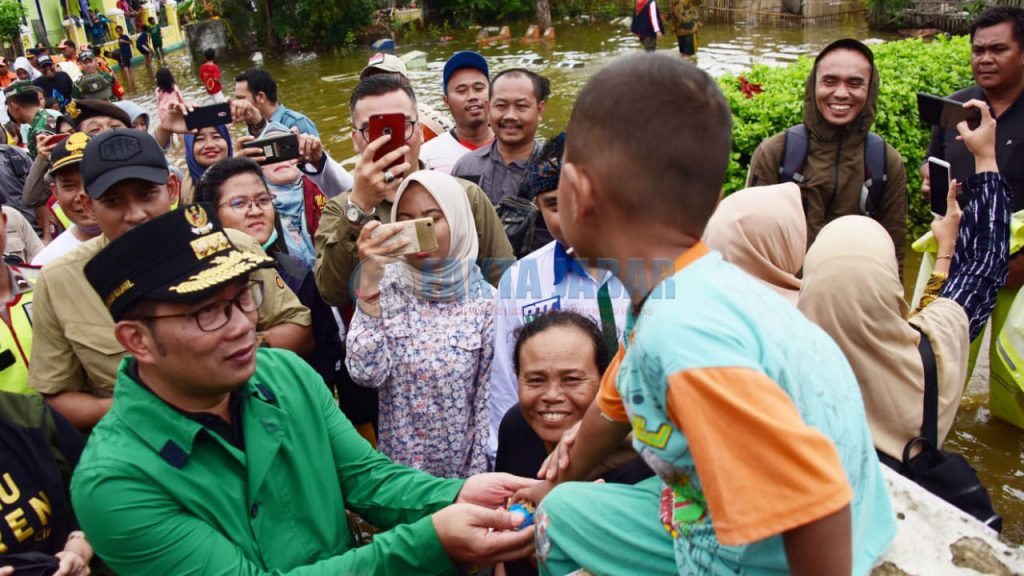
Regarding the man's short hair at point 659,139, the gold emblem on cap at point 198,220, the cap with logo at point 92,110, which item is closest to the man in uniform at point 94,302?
the gold emblem on cap at point 198,220

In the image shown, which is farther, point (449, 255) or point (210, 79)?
point (210, 79)

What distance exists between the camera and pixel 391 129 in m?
3.57

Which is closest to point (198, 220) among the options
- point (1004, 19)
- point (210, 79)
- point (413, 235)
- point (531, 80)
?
point (413, 235)

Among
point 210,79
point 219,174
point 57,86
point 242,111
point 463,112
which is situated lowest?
point 219,174

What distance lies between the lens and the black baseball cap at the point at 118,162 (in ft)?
10.6

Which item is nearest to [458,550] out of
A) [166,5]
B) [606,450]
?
[606,450]

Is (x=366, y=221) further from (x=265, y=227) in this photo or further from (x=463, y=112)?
(x=463, y=112)

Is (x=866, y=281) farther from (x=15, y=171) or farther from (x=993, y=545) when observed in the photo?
(x=15, y=171)

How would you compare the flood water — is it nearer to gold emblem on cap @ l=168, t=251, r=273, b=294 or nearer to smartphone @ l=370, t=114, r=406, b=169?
smartphone @ l=370, t=114, r=406, b=169

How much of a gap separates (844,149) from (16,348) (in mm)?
4570

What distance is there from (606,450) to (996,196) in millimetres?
2382

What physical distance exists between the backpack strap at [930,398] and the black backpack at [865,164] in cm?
222

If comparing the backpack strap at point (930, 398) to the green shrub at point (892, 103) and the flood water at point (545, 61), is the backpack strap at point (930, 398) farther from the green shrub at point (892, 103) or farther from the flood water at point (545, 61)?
the flood water at point (545, 61)

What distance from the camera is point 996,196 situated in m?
3.27
